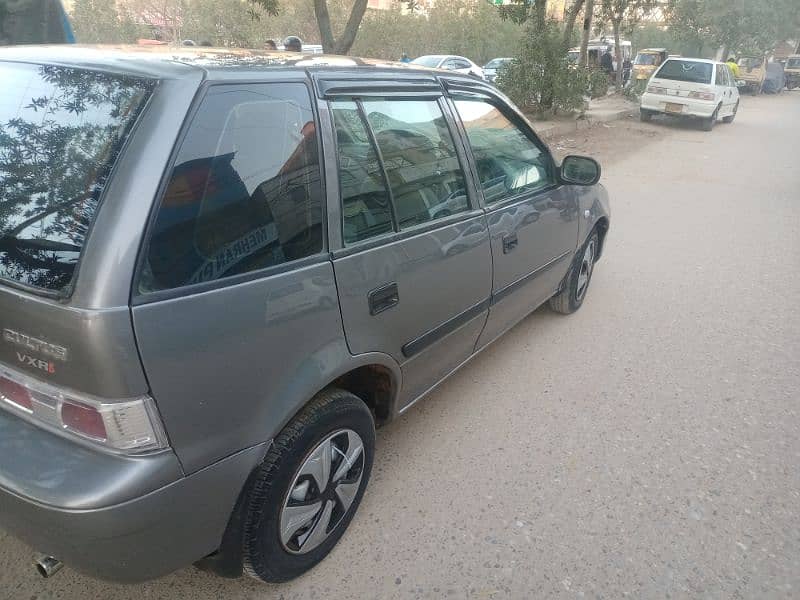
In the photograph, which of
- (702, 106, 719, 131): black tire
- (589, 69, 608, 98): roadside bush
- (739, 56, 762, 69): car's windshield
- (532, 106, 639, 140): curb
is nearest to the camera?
(532, 106, 639, 140): curb

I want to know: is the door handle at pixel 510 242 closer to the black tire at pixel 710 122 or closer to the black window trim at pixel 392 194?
the black window trim at pixel 392 194

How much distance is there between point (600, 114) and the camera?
639 inches

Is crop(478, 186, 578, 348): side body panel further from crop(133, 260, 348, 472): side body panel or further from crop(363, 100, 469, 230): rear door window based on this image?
crop(133, 260, 348, 472): side body panel

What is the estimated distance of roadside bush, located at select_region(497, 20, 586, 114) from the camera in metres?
13.1

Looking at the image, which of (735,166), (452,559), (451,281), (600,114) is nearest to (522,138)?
(451,281)

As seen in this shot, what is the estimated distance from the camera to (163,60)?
1.78 m

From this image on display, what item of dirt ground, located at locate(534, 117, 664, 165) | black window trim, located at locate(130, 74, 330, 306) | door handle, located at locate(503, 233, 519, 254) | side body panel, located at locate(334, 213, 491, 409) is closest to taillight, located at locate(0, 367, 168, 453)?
black window trim, located at locate(130, 74, 330, 306)

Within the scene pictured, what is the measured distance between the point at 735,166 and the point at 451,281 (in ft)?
34.8

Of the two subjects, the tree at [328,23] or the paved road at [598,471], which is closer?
the paved road at [598,471]

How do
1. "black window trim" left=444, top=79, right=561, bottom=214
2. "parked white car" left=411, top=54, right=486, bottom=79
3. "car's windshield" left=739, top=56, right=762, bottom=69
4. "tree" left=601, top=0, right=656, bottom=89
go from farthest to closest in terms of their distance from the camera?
"car's windshield" left=739, top=56, right=762, bottom=69 < "tree" left=601, top=0, right=656, bottom=89 < "parked white car" left=411, top=54, right=486, bottom=79 < "black window trim" left=444, top=79, right=561, bottom=214

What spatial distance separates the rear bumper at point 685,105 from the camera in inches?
582

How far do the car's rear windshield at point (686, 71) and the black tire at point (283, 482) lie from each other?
16.3 m

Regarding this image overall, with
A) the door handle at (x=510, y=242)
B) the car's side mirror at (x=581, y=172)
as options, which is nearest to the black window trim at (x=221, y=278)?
the door handle at (x=510, y=242)

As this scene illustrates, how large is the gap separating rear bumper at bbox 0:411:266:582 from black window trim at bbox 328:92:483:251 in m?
0.82
